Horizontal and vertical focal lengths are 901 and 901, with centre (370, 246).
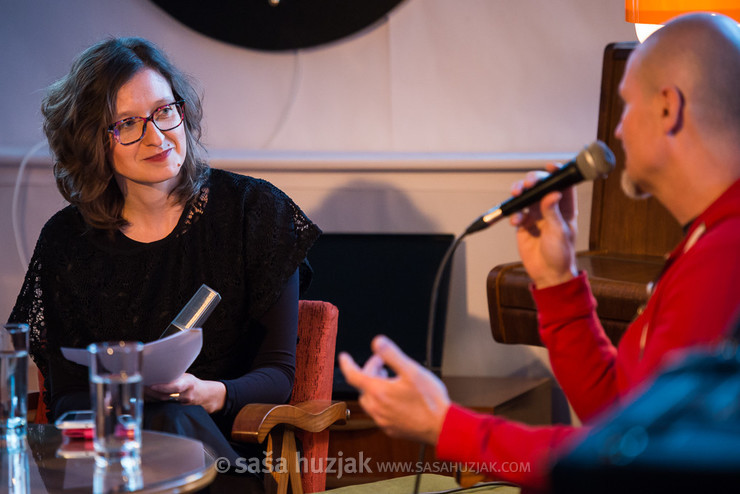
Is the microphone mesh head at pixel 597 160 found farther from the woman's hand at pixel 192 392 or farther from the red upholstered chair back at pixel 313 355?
the red upholstered chair back at pixel 313 355

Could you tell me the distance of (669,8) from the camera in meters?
2.20

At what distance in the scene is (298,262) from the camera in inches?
89.0

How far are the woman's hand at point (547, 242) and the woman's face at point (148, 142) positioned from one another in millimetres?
1023

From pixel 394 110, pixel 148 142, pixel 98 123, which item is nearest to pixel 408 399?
pixel 148 142

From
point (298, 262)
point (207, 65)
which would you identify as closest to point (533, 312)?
point (298, 262)

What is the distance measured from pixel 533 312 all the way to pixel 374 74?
1376 mm

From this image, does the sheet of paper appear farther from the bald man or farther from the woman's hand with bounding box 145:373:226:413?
the bald man

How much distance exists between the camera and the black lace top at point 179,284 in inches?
87.0

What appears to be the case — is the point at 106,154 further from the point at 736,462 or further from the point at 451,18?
the point at 736,462

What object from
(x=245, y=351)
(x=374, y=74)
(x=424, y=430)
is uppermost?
(x=374, y=74)

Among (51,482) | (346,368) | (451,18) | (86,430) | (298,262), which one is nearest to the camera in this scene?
(346,368)

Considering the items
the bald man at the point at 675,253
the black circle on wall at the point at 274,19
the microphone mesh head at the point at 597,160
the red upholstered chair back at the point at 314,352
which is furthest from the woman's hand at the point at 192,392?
the black circle on wall at the point at 274,19

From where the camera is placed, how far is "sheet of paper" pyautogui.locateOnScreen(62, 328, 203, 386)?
1.62 metres

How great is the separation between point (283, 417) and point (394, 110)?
170 cm
